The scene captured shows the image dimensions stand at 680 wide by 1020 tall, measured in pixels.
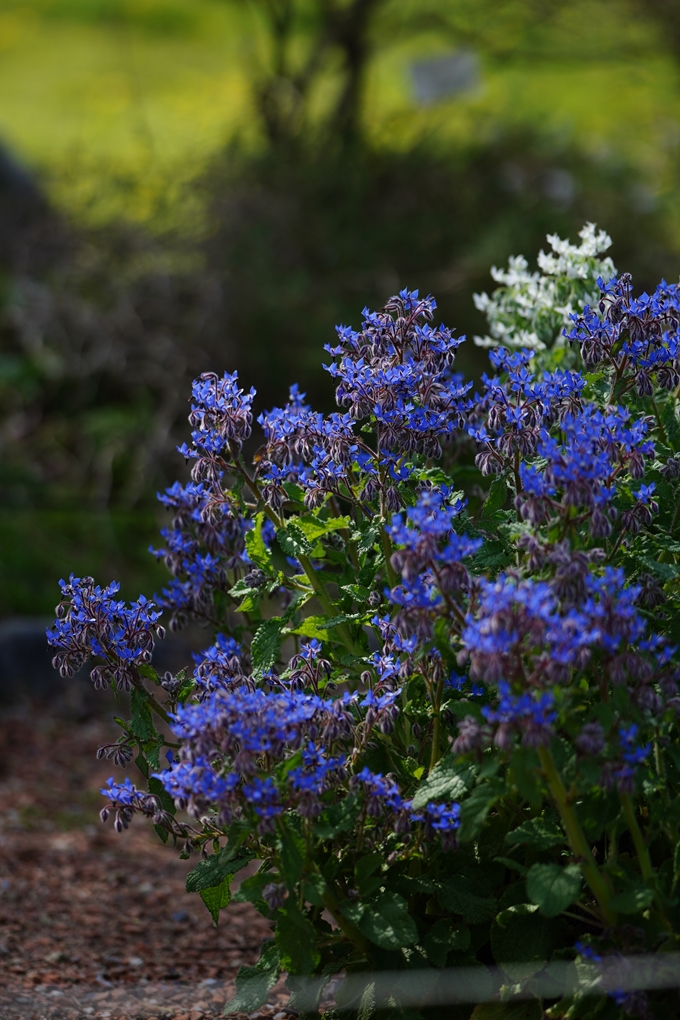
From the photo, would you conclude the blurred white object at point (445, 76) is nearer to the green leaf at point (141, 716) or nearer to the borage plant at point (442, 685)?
the borage plant at point (442, 685)

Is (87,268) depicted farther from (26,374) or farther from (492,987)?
(492,987)

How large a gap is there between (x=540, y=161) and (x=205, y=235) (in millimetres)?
3174

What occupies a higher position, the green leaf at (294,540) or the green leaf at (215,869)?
the green leaf at (294,540)

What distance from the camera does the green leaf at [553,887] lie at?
148 centimetres

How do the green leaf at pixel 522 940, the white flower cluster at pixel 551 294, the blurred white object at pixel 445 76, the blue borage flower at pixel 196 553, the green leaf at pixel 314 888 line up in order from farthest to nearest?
the blurred white object at pixel 445 76 < the white flower cluster at pixel 551 294 < the blue borage flower at pixel 196 553 < the green leaf at pixel 522 940 < the green leaf at pixel 314 888

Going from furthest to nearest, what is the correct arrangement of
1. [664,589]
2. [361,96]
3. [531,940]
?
[361,96] → [664,589] → [531,940]

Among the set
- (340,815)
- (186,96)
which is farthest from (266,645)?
(186,96)

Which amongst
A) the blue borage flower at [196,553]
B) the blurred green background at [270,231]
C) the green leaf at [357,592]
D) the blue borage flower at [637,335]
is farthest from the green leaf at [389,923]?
the blurred green background at [270,231]

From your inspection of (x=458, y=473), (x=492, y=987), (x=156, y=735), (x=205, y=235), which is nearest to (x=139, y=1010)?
(x=156, y=735)

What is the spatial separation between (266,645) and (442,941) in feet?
1.82

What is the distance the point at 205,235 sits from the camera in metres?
7.18

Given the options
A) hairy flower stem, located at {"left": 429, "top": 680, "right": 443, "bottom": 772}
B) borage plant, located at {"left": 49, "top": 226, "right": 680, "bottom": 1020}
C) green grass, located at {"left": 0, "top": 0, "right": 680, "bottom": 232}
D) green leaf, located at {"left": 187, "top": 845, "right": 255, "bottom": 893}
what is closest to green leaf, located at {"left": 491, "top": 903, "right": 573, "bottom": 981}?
borage plant, located at {"left": 49, "top": 226, "right": 680, "bottom": 1020}

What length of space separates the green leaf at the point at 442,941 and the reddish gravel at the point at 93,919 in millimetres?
484

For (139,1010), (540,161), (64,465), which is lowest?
(139,1010)
